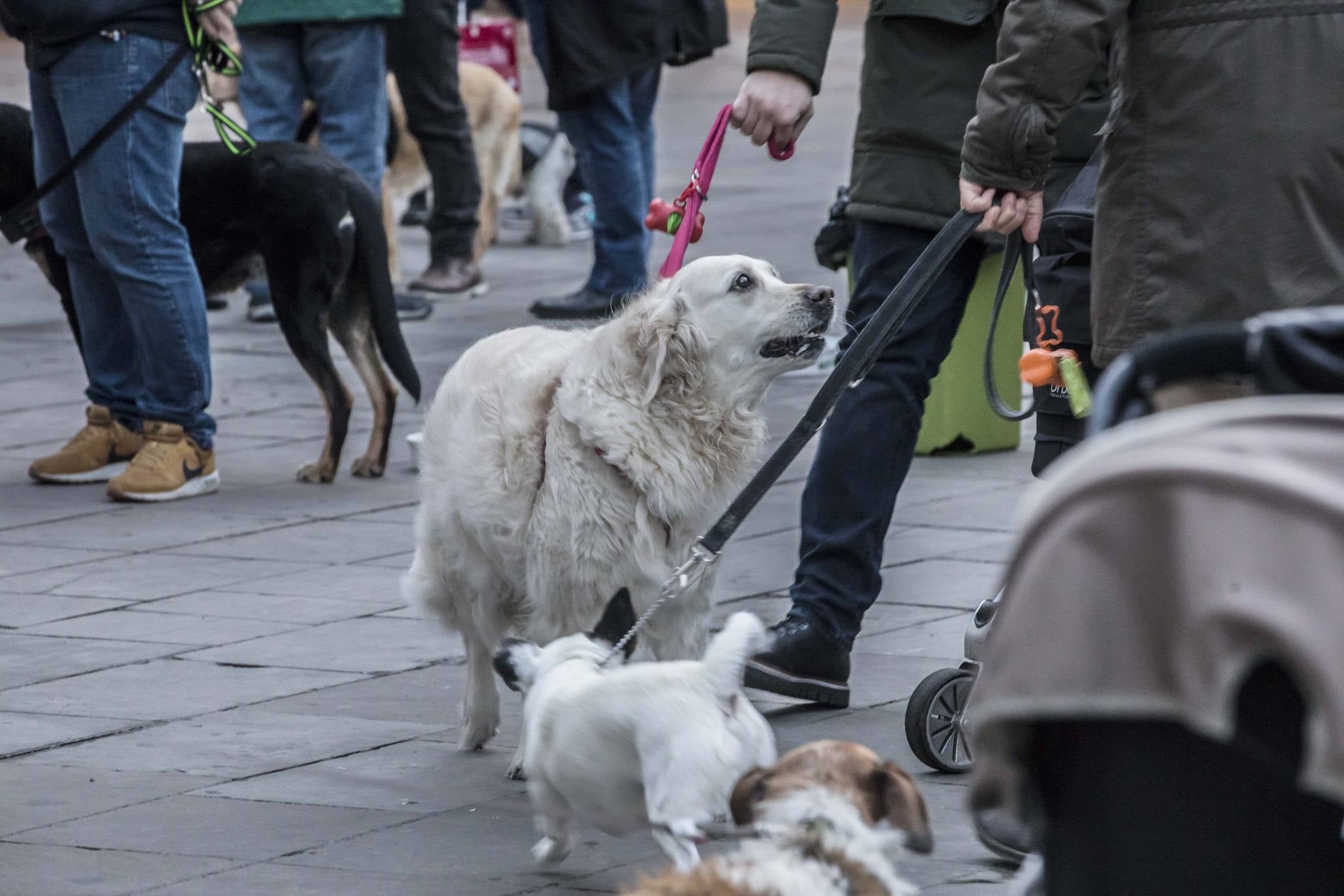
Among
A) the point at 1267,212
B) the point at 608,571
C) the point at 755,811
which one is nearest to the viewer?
the point at 755,811

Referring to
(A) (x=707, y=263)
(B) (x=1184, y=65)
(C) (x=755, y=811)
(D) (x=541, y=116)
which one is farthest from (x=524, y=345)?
(D) (x=541, y=116)

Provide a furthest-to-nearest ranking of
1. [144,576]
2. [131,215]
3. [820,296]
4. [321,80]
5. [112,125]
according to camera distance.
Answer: [321,80]
[131,215]
[112,125]
[144,576]
[820,296]

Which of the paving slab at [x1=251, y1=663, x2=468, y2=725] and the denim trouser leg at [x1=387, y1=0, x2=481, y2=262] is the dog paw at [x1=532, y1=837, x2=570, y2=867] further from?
the denim trouser leg at [x1=387, y1=0, x2=481, y2=262]

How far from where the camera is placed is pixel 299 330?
22.5ft

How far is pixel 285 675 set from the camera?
15.2 ft

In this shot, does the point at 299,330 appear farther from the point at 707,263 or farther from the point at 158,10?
the point at 707,263

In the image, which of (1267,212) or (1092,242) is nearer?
(1267,212)

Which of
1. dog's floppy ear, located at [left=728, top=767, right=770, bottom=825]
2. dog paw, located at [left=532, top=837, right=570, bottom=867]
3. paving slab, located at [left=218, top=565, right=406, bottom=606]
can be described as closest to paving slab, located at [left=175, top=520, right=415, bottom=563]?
paving slab, located at [left=218, top=565, right=406, bottom=606]

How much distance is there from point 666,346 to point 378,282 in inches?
127

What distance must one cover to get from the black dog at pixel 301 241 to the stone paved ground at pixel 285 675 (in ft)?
1.00

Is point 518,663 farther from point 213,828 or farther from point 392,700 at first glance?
point 392,700

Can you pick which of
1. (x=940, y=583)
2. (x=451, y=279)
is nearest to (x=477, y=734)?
(x=940, y=583)

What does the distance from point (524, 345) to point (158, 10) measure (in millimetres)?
2671

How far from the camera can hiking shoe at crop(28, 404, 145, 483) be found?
6762 millimetres
